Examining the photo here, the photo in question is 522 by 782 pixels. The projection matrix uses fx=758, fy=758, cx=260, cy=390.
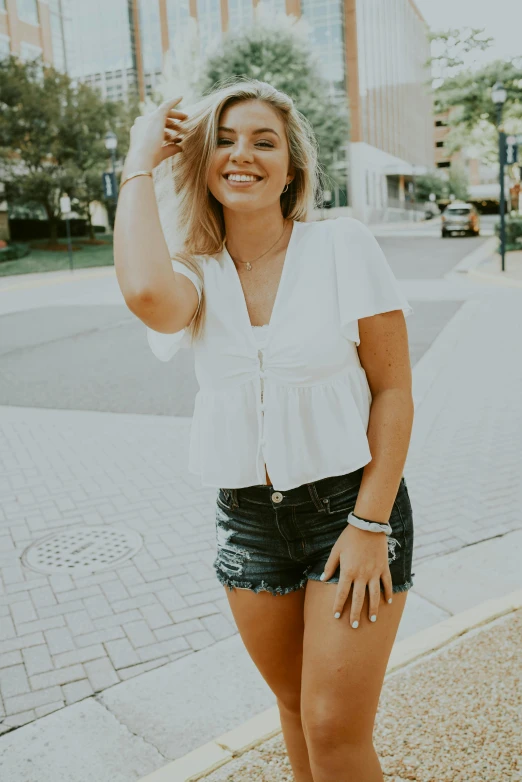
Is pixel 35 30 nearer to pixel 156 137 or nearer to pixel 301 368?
pixel 156 137

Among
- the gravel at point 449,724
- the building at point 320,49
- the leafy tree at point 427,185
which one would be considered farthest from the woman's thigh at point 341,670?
the leafy tree at point 427,185

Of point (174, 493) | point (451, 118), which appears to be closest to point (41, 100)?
point (451, 118)

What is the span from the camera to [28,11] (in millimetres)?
42594

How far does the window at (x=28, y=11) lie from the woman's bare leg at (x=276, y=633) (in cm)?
4681

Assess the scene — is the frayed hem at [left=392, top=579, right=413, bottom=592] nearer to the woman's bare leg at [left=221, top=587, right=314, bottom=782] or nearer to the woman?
the woman

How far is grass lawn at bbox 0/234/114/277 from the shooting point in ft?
103

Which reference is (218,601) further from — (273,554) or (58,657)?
(273,554)

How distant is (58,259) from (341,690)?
114ft

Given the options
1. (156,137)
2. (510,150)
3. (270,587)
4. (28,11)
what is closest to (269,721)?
(270,587)

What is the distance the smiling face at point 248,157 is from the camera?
190cm

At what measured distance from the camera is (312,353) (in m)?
1.79

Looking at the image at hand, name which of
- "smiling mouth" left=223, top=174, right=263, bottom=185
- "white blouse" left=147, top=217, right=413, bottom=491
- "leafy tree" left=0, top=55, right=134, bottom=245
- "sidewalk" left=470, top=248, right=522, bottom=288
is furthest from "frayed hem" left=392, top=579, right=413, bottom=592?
"leafy tree" left=0, top=55, right=134, bottom=245

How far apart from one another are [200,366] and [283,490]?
39cm

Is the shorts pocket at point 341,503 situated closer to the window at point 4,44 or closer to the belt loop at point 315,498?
the belt loop at point 315,498
